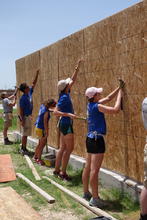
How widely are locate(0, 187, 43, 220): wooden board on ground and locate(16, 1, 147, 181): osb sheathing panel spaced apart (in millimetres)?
1652

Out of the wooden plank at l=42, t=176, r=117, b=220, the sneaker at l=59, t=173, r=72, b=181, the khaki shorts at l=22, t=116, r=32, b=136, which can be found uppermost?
the khaki shorts at l=22, t=116, r=32, b=136

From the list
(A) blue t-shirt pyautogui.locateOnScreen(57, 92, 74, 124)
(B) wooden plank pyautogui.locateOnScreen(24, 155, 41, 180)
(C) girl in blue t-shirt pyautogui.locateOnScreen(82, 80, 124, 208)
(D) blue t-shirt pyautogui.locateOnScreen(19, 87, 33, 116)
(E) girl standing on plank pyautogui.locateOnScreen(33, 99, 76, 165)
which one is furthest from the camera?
(D) blue t-shirt pyautogui.locateOnScreen(19, 87, 33, 116)

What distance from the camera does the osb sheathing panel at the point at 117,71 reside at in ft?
16.0

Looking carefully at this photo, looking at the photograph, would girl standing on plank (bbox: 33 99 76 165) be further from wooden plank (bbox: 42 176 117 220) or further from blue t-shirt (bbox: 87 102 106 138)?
Result: blue t-shirt (bbox: 87 102 106 138)

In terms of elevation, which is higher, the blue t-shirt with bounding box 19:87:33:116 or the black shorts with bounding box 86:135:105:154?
the blue t-shirt with bounding box 19:87:33:116

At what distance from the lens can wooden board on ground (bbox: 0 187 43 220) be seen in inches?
180

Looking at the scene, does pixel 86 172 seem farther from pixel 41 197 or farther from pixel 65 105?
pixel 65 105

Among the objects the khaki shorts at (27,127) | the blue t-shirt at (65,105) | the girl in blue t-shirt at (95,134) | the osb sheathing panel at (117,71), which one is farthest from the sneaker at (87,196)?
the khaki shorts at (27,127)

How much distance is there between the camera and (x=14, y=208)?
4.89 m

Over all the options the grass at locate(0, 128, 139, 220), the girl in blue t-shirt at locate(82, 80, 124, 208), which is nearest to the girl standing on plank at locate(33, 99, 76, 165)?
the grass at locate(0, 128, 139, 220)

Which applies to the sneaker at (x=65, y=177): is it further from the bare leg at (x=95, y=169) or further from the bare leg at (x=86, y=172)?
the bare leg at (x=95, y=169)

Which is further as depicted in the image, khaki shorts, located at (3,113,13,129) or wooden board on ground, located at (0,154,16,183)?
khaki shorts, located at (3,113,13,129)

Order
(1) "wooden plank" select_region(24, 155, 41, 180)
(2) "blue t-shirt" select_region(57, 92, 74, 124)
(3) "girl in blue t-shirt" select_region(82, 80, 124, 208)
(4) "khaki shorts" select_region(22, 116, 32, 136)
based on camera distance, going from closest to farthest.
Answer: (3) "girl in blue t-shirt" select_region(82, 80, 124, 208), (2) "blue t-shirt" select_region(57, 92, 74, 124), (1) "wooden plank" select_region(24, 155, 41, 180), (4) "khaki shorts" select_region(22, 116, 32, 136)

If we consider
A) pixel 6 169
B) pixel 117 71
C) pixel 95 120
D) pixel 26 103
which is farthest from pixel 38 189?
pixel 26 103
